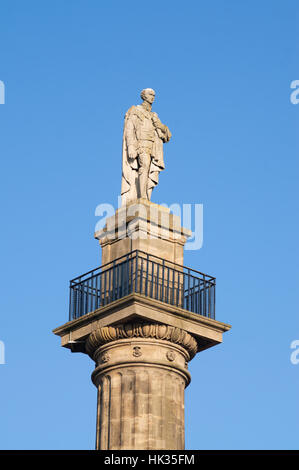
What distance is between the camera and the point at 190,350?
53.0 metres

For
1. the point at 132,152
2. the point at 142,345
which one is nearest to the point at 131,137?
the point at 132,152

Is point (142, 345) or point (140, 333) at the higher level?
point (140, 333)

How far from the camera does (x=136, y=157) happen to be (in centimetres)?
5562

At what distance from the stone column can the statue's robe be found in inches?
200

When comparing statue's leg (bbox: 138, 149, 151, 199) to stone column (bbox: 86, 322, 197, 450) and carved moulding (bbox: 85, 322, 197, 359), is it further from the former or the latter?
stone column (bbox: 86, 322, 197, 450)

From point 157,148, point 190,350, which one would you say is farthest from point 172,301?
point 157,148

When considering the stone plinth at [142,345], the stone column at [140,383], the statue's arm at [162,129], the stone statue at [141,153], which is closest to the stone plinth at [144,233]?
the stone plinth at [142,345]

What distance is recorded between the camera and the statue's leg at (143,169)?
55.4 metres

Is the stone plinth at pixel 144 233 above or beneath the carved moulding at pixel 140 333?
above

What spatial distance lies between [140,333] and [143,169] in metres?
5.86

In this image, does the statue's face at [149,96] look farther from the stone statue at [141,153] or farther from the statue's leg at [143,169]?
the statue's leg at [143,169]

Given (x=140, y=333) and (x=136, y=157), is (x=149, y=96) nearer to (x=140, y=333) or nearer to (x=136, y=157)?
(x=136, y=157)

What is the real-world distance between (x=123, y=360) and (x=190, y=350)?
2.16 metres
